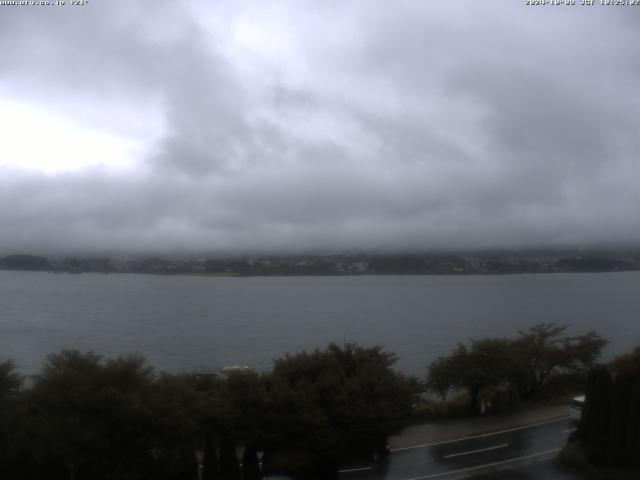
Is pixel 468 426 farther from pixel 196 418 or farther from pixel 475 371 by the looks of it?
pixel 196 418

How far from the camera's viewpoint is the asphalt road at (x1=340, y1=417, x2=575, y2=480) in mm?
16984

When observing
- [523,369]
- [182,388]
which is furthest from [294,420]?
[523,369]

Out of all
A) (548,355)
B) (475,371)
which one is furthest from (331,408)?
A: (548,355)

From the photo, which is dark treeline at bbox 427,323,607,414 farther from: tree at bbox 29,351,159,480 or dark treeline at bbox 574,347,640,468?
tree at bbox 29,351,159,480

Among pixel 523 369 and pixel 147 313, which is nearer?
pixel 523 369

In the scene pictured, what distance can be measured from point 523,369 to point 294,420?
41.9 feet

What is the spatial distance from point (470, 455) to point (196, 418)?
311 inches

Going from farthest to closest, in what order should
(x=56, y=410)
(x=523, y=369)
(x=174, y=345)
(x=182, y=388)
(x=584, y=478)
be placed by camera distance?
(x=174, y=345)
(x=523, y=369)
(x=584, y=478)
(x=182, y=388)
(x=56, y=410)

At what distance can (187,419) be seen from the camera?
557 inches

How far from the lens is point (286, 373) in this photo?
1800 centimetres

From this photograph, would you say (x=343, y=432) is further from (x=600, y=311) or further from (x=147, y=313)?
(x=600, y=311)

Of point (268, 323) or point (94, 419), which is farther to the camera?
point (268, 323)

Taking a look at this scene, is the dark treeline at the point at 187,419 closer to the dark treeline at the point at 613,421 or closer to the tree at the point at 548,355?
the dark treeline at the point at 613,421

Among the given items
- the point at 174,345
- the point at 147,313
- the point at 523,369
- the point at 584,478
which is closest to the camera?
the point at 584,478
